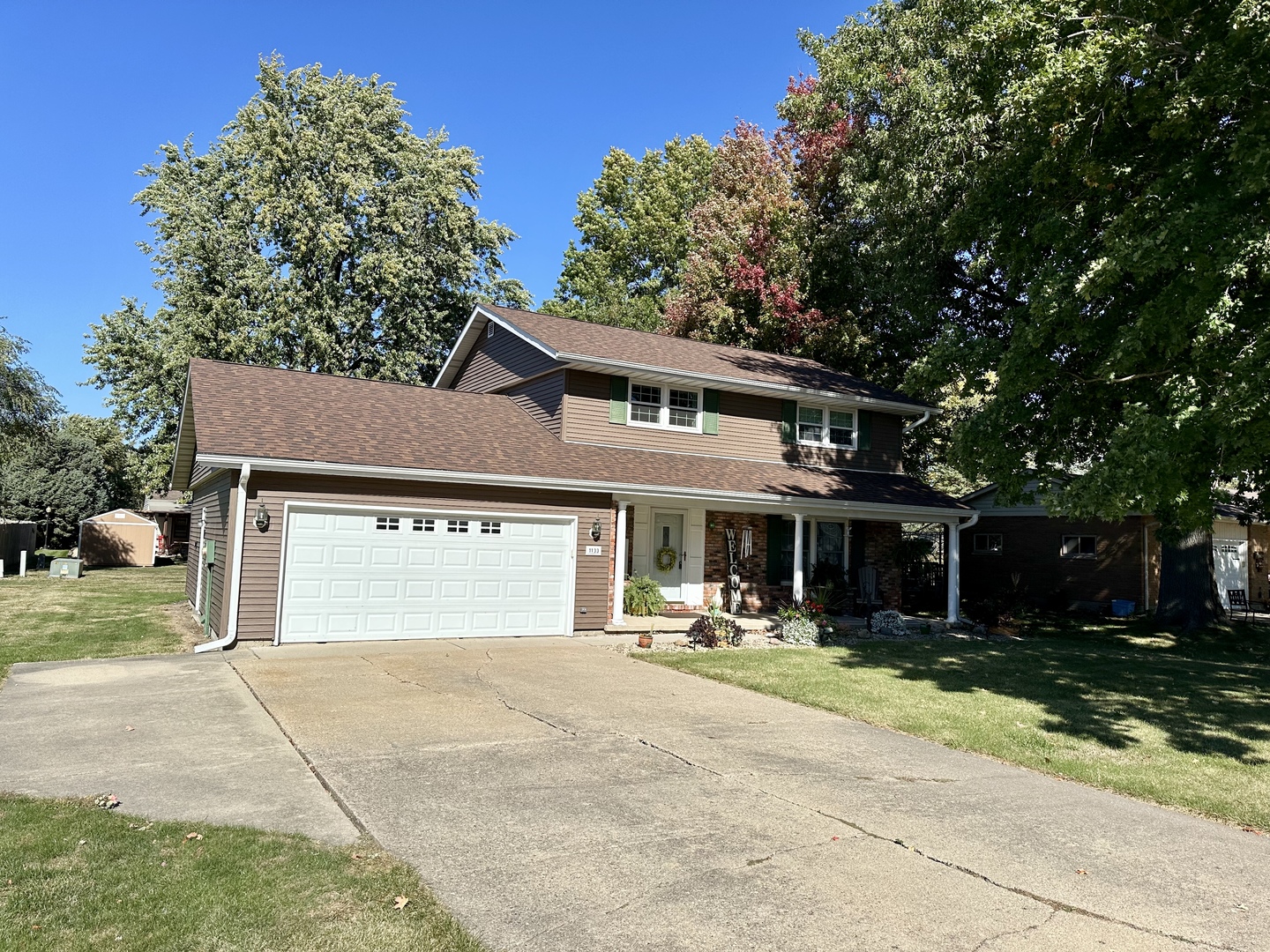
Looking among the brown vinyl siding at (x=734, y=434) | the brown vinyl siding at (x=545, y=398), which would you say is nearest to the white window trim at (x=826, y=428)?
the brown vinyl siding at (x=734, y=434)

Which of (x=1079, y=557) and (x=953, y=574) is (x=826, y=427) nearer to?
(x=953, y=574)

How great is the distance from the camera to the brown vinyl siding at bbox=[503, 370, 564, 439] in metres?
17.8

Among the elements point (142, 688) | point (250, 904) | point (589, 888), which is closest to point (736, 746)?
point (589, 888)

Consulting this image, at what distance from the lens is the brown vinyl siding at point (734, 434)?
1768 cm

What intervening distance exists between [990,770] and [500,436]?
37.0ft

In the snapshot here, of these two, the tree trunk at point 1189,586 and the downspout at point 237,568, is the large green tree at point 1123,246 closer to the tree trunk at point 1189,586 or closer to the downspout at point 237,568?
the tree trunk at point 1189,586

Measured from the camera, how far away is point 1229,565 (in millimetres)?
27078

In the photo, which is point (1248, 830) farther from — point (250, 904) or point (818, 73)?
point (818, 73)

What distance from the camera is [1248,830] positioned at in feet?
19.9

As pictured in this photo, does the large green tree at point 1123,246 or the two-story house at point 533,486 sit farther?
the two-story house at point 533,486

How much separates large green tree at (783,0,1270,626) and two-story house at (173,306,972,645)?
5.53 m

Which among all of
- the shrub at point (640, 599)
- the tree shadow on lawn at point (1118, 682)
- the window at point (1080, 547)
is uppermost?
the window at point (1080, 547)

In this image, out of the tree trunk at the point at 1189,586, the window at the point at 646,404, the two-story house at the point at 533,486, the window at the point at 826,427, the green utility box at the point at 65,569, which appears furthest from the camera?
the green utility box at the point at 65,569

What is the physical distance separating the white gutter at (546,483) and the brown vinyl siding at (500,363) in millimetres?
3514
